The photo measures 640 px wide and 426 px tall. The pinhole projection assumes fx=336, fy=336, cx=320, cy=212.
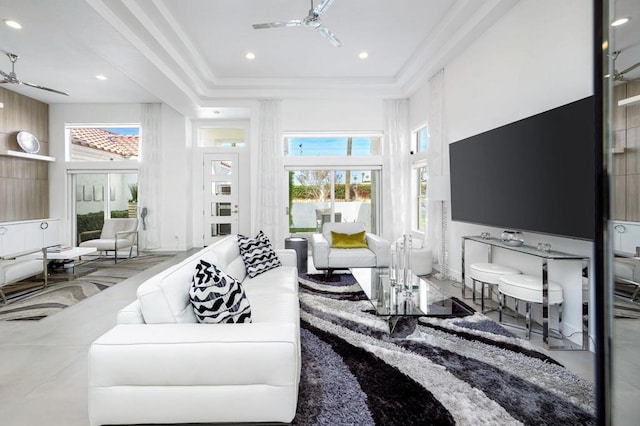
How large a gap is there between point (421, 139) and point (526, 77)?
3131 millimetres

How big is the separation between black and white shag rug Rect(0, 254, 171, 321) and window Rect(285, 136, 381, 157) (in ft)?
11.4

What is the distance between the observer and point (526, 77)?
3.32 m

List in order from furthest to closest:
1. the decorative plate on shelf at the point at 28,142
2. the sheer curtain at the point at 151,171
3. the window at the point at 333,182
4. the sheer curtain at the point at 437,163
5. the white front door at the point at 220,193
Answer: the white front door at the point at 220,193 → the sheer curtain at the point at 151,171 → the window at the point at 333,182 → the decorative plate on shelf at the point at 28,142 → the sheer curtain at the point at 437,163

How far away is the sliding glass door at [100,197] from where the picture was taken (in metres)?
7.64

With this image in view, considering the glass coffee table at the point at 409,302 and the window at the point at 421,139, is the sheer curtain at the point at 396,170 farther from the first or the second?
the glass coffee table at the point at 409,302

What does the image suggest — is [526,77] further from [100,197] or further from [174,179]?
[100,197]

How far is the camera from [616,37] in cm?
108

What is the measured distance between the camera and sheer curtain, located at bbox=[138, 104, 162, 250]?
739cm

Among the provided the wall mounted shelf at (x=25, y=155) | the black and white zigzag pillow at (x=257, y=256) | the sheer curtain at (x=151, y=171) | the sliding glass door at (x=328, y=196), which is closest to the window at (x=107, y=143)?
the sheer curtain at (x=151, y=171)

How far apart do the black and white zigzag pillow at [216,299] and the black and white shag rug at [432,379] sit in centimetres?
63

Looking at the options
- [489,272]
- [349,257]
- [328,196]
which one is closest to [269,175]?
[328,196]

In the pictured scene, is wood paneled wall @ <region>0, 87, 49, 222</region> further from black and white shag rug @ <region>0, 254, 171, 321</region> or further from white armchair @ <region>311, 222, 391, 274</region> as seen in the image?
white armchair @ <region>311, 222, 391, 274</region>

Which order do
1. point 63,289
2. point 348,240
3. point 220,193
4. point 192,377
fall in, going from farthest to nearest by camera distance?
1. point 220,193
2. point 348,240
3. point 63,289
4. point 192,377

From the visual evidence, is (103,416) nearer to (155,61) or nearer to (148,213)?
(155,61)
